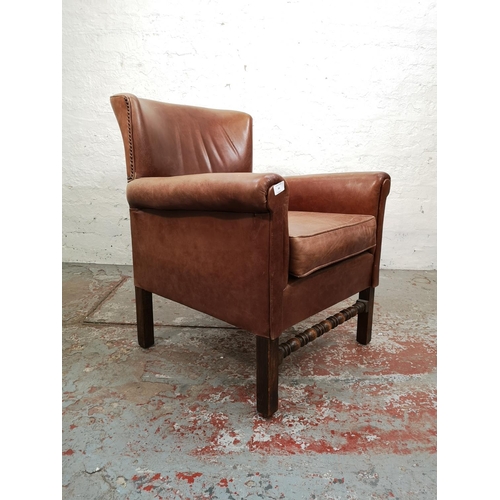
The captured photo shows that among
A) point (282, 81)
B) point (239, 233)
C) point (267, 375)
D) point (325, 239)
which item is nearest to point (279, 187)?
point (239, 233)

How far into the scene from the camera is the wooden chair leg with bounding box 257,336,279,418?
118cm

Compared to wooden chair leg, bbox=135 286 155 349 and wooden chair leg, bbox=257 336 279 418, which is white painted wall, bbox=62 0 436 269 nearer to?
wooden chair leg, bbox=135 286 155 349

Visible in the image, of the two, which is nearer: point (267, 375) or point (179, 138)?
point (267, 375)

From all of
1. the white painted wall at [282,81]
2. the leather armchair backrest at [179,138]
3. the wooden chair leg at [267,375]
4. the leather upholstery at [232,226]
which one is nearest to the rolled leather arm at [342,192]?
the leather upholstery at [232,226]

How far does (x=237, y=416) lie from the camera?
122 cm

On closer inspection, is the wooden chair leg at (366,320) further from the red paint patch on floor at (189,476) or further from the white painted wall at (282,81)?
the white painted wall at (282,81)

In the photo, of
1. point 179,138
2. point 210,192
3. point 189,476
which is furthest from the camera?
point 179,138

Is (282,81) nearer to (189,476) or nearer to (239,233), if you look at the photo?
(239,233)

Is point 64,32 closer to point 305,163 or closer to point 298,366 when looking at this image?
point 305,163

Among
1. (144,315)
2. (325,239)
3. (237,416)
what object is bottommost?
(237,416)

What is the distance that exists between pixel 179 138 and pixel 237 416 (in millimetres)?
1170

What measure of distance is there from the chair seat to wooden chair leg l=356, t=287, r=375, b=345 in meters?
0.25

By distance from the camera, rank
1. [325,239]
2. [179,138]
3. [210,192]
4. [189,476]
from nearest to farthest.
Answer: [189,476] → [210,192] → [325,239] → [179,138]

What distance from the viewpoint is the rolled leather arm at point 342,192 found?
5.27 feet
